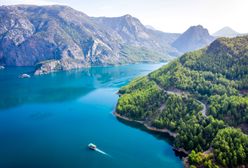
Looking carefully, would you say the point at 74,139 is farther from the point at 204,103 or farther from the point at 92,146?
the point at 204,103

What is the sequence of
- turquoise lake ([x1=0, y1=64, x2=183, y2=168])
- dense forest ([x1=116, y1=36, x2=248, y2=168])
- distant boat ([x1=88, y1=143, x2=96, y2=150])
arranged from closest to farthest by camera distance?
dense forest ([x1=116, y1=36, x2=248, y2=168]) < turquoise lake ([x1=0, y1=64, x2=183, y2=168]) < distant boat ([x1=88, y1=143, x2=96, y2=150])

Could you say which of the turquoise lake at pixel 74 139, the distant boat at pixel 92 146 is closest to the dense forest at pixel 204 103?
the turquoise lake at pixel 74 139

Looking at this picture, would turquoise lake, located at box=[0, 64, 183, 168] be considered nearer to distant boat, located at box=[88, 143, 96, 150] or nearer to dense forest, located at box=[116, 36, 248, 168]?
distant boat, located at box=[88, 143, 96, 150]

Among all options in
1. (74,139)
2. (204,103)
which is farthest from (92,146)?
(204,103)

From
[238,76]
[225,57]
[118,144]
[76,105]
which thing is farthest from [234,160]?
[76,105]

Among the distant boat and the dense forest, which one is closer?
the dense forest

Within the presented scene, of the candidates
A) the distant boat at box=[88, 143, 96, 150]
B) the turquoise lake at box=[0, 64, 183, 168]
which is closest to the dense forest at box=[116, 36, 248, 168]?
the turquoise lake at box=[0, 64, 183, 168]

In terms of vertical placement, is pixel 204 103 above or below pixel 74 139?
above

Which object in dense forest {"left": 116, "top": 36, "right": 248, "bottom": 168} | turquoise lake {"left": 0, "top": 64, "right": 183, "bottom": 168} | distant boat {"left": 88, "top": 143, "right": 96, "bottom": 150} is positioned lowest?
turquoise lake {"left": 0, "top": 64, "right": 183, "bottom": 168}

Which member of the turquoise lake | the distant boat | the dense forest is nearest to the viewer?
the dense forest
